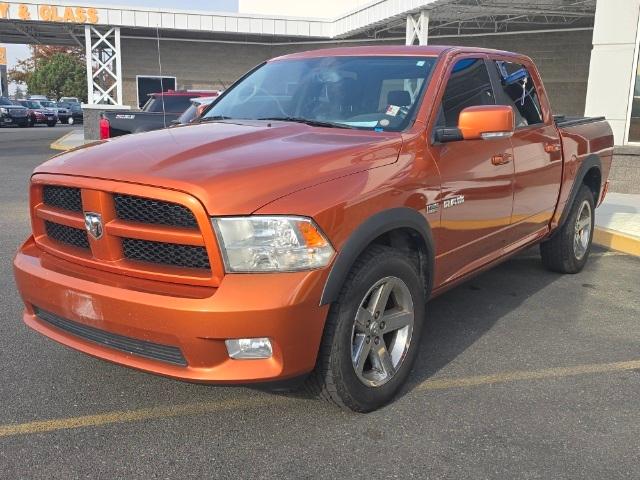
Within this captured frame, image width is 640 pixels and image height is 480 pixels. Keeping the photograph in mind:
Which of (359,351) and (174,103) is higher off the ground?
(174,103)

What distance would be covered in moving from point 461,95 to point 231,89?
1.77 m

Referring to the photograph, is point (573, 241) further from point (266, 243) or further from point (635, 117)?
point (635, 117)

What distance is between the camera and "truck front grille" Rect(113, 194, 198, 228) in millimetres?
2799

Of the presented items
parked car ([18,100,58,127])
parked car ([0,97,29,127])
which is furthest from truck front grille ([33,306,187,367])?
parked car ([18,100,58,127])

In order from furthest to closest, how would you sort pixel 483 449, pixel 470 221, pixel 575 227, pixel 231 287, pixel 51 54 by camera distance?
pixel 51 54, pixel 575 227, pixel 470 221, pixel 483 449, pixel 231 287

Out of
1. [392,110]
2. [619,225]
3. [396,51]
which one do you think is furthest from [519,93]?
[619,225]

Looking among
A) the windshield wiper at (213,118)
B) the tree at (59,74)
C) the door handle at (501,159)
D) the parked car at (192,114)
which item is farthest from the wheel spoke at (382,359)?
the tree at (59,74)

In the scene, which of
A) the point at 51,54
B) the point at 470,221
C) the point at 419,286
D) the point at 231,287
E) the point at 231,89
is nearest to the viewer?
the point at 231,287

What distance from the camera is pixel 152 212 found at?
9.41 ft

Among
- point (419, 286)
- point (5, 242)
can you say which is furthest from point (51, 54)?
point (419, 286)

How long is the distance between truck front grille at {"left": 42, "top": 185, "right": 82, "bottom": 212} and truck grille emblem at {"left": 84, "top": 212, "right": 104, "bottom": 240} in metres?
0.17

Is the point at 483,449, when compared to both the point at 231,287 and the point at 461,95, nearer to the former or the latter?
the point at 231,287

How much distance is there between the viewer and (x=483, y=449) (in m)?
3.00

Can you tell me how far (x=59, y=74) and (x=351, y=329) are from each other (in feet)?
242
